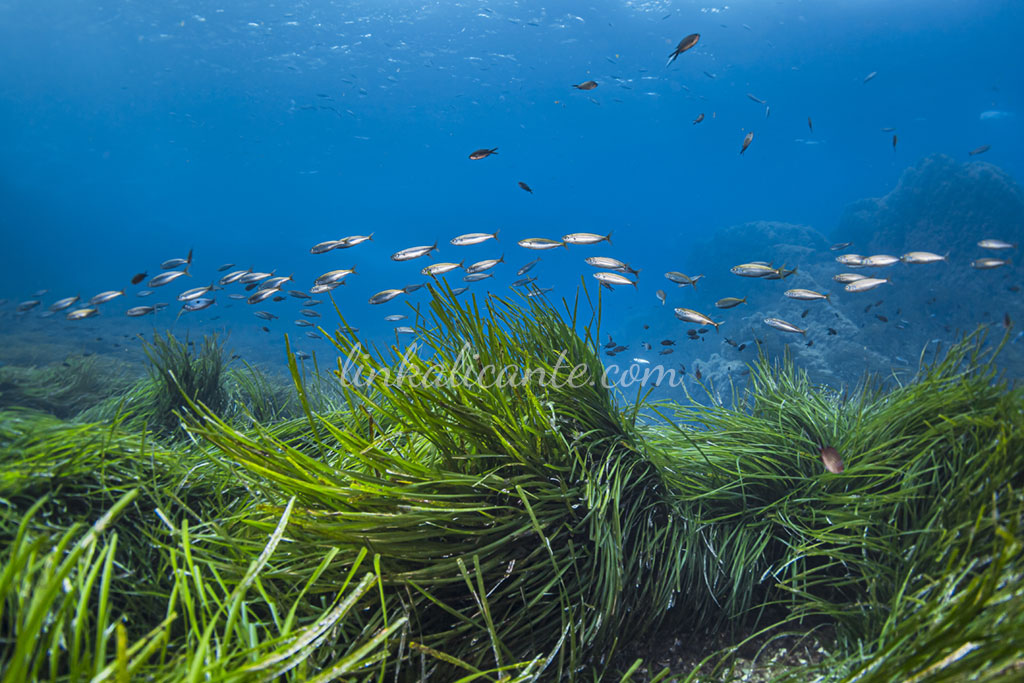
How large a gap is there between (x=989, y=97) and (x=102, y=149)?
505 ft

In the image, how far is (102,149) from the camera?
9594 cm

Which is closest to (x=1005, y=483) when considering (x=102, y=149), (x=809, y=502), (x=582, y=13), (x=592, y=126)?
(x=809, y=502)

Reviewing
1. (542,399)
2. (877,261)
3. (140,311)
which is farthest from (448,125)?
(542,399)

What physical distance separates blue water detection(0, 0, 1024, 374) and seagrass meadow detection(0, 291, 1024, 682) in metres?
20.3

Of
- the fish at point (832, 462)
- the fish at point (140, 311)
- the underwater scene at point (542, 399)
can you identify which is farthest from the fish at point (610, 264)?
the fish at point (140, 311)

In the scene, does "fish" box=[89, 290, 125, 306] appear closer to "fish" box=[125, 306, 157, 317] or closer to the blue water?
"fish" box=[125, 306, 157, 317]

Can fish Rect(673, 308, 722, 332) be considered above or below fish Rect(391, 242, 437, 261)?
below

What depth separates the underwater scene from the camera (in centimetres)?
118

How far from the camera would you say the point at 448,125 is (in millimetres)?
72938

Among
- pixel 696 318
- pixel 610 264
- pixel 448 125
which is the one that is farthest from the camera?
Answer: pixel 448 125

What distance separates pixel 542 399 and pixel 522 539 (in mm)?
574

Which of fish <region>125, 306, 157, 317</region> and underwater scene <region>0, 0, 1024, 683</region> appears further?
fish <region>125, 306, 157, 317</region>

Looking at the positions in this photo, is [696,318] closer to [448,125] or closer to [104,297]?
[104,297]

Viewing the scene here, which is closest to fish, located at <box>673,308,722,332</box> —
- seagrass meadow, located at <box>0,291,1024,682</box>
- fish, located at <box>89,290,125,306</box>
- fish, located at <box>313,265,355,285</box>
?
seagrass meadow, located at <box>0,291,1024,682</box>
